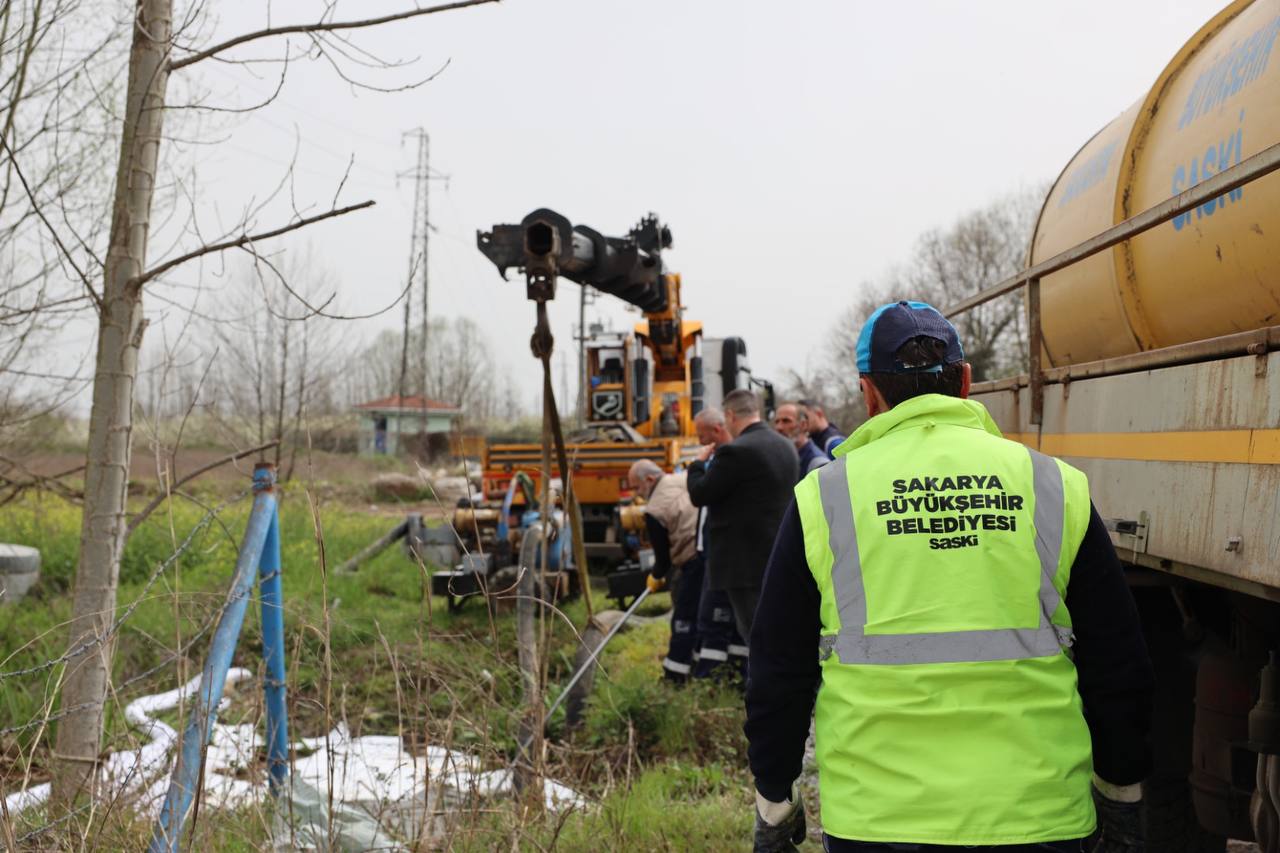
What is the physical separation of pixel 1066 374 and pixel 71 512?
13.1m

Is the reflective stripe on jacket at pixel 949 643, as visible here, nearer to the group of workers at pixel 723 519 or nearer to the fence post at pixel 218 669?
the fence post at pixel 218 669

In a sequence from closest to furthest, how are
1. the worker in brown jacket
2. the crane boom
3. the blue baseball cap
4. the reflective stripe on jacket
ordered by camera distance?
the reflective stripe on jacket, the blue baseball cap, the crane boom, the worker in brown jacket

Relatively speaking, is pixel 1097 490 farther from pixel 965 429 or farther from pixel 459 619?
pixel 459 619

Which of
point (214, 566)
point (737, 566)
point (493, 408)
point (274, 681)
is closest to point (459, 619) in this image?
point (214, 566)

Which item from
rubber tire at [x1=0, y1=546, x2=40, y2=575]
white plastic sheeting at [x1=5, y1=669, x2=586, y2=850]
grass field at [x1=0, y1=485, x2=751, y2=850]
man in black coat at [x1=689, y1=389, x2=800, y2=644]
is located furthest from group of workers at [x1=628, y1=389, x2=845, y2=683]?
rubber tire at [x1=0, y1=546, x2=40, y2=575]

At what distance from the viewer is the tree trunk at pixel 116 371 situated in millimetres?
3623

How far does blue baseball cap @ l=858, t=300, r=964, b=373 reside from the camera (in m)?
2.33

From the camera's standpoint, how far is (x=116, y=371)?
12.1 feet

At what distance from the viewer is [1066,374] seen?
3.69 metres

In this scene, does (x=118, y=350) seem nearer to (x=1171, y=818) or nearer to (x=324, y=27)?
(x=324, y=27)

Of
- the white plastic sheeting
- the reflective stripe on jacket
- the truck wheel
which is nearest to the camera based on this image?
the reflective stripe on jacket

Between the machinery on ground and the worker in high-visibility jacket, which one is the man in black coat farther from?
the worker in high-visibility jacket

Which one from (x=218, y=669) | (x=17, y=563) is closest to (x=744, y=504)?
(x=218, y=669)

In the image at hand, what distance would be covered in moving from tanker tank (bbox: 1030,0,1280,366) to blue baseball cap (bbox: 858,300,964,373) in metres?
1.07
